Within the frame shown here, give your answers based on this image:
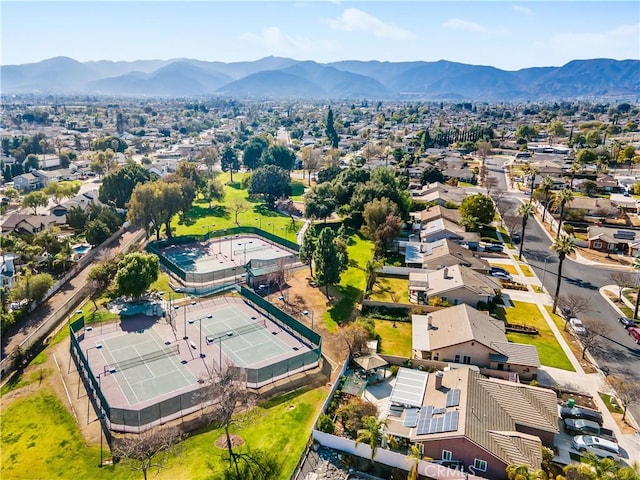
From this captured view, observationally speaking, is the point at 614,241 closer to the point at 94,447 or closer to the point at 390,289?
the point at 390,289

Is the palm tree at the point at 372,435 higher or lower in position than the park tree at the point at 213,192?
lower

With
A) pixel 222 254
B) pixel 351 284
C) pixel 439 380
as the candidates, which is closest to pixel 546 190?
pixel 351 284

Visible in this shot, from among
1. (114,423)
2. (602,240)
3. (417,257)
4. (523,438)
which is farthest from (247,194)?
(523,438)

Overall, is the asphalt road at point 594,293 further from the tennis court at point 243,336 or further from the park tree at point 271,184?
the park tree at point 271,184

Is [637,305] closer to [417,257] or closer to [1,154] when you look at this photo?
[417,257]

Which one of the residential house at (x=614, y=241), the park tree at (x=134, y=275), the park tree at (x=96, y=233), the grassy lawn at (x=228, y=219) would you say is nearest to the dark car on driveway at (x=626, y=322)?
the residential house at (x=614, y=241)

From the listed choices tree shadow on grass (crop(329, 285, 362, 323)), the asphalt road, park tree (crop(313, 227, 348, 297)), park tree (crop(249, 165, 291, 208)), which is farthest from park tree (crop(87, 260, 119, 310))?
the asphalt road

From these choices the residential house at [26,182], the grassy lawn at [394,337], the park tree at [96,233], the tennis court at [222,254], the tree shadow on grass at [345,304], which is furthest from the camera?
the residential house at [26,182]
